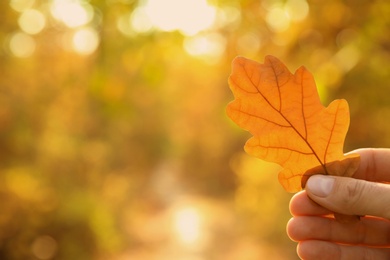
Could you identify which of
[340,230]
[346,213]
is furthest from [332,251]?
[346,213]

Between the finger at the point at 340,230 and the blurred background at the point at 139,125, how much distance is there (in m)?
1.03

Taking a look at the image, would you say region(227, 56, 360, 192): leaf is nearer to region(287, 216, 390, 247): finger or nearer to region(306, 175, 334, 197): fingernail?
region(306, 175, 334, 197): fingernail

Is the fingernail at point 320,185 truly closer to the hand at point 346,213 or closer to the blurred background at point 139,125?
the hand at point 346,213

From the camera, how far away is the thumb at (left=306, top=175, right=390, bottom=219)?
1.32m

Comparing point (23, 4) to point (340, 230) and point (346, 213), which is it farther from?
point (346, 213)

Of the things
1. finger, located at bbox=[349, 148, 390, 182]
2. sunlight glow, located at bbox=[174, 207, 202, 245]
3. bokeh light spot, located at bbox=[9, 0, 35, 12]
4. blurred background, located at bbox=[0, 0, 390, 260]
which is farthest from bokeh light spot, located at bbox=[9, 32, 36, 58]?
finger, located at bbox=[349, 148, 390, 182]

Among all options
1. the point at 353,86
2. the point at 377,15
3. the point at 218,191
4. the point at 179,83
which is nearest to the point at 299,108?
the point at 377,15

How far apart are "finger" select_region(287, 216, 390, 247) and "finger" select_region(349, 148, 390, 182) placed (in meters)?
0.18

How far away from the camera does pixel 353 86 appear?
3.91m

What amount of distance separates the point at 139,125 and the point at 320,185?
1561cm

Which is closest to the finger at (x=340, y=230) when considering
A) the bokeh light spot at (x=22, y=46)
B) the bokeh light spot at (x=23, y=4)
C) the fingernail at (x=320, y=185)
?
the fingernail at (x=320, y=185)

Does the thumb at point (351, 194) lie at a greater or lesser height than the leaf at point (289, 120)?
lesser

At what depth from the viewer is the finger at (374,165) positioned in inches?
70.3

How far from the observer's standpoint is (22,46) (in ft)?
28.9
